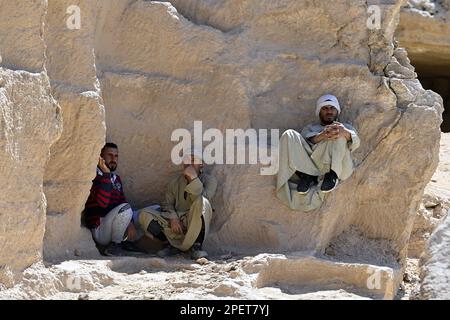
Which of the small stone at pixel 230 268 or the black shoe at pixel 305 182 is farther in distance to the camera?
the black shoe at pixel 305 182

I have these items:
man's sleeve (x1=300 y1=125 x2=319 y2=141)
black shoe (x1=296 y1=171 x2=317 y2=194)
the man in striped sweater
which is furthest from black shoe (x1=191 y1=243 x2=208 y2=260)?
man's sleeve (x1=300 y1=125 x2=319 y2=141)

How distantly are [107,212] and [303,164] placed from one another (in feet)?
4.87

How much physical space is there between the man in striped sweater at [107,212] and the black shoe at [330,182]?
143cm

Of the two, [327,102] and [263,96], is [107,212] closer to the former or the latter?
[263,96]

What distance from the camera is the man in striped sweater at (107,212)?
680 centimetres

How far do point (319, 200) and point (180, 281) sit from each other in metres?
1.44

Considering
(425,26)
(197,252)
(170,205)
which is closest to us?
(197,252)

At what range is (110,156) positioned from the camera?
6938mm

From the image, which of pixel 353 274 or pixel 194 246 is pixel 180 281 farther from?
pixel 353 274

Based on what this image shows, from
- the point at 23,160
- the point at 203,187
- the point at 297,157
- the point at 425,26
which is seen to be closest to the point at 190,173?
the point at 203,187

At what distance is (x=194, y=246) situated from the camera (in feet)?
22.4

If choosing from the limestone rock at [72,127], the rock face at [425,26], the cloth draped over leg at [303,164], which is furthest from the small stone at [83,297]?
the rock face at [425,26]

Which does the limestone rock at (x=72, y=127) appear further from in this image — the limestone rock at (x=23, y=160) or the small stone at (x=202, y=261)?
the small stone at (x=202, y=261)
